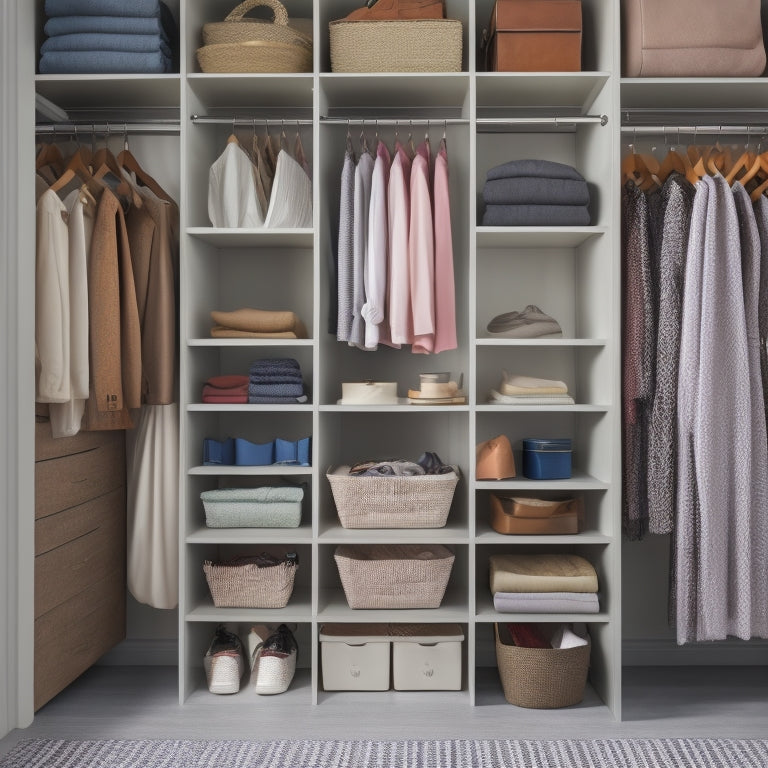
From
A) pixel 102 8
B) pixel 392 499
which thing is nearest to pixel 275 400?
pixel 392 499

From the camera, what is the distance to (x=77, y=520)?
8.66ft

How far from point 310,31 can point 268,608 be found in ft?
6.93

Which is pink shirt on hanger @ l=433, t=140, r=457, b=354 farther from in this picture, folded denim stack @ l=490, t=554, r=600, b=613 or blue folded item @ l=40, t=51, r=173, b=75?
blue folded item @ l=40, t=51, r=173, b=75

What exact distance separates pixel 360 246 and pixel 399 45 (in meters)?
0.68

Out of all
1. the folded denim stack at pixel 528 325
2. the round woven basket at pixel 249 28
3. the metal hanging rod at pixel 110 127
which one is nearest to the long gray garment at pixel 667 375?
the folded denim stack at pixel 528 325

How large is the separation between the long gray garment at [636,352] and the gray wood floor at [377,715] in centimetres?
60

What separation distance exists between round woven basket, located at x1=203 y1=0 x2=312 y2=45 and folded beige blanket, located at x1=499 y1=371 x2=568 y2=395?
1401 millimetres

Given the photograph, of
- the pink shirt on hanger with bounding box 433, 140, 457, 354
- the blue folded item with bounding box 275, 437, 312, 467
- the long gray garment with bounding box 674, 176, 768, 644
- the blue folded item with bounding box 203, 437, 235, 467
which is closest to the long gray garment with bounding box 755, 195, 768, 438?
the long gray garment with bounding box 674, 176, 768, 644

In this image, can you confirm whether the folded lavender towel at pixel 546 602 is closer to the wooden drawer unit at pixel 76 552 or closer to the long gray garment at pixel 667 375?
the long gray garment at pixel 667 375

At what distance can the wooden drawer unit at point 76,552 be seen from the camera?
8.08 feet

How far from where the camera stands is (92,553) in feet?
9.00

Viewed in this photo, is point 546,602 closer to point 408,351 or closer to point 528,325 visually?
point 528,325

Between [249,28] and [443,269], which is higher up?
[249,28]

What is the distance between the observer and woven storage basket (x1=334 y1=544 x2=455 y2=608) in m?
2.64
